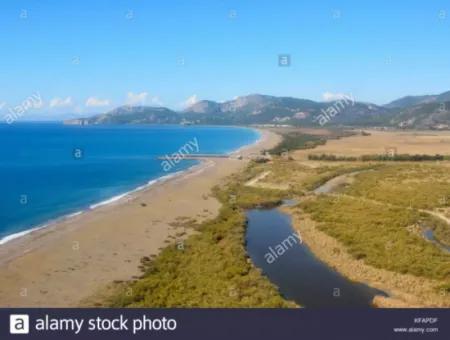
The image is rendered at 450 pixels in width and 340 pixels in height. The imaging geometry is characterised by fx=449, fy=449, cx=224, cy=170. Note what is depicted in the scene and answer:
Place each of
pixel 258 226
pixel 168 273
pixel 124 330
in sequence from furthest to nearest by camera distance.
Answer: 1. pixel 258 226
2. pixel 168 273
3. pixel 124 330

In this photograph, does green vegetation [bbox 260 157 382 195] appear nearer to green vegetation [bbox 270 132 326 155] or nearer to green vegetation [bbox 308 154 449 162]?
green vegetation [bbox 308 154 449 162]

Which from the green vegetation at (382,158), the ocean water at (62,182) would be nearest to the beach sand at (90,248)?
the ocean water at (62,182)

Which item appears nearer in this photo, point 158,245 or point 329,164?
point 158,245

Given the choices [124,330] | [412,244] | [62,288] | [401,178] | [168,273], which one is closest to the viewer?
[124,330]

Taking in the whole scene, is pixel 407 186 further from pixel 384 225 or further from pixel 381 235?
pixel 381 235

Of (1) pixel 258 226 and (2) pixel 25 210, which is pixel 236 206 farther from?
(2) pixel 25 210

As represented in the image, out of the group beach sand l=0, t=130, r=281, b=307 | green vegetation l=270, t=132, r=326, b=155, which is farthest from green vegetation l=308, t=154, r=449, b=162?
beach sand l=0, t=130, r=281, b=307

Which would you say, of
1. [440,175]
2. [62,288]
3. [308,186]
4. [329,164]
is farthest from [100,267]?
[329,164]
